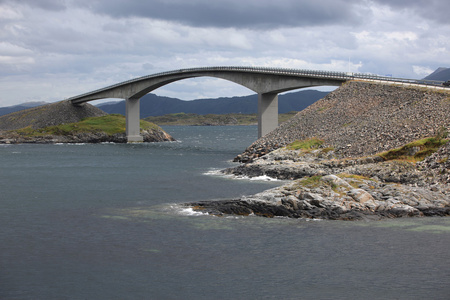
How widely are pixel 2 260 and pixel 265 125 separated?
7046 cm

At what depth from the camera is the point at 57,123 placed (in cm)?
14338

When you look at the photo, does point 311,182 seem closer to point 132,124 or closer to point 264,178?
point 264,178

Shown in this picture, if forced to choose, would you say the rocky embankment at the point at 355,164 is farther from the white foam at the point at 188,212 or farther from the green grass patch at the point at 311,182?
the white foam at the point at 188,212

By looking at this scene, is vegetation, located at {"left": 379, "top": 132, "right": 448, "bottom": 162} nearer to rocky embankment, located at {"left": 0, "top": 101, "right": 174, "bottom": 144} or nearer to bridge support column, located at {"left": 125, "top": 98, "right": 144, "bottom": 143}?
bridge support column, located at {"left": 125, "top": 98, "right": 144, "bottom": 143}

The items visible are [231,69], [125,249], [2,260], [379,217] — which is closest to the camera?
[2,260]

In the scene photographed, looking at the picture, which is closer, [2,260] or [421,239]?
[2,260]

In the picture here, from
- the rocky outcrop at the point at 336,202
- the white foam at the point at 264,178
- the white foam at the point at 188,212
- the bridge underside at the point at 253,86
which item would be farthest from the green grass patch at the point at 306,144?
the white foam at the point at 188,212

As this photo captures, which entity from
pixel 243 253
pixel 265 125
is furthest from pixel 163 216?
pixel 265 125

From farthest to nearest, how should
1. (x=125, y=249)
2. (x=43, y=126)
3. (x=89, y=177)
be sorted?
1. (x=43, y=126)
2. (x=89, y=177)
3. (x=125, y=249)

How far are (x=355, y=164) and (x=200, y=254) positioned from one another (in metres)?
28.8

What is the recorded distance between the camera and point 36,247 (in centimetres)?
2491

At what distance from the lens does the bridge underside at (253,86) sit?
276 ft

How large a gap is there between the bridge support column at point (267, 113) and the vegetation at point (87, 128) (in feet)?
180

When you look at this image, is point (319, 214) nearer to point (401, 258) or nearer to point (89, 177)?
point (401, 258)
